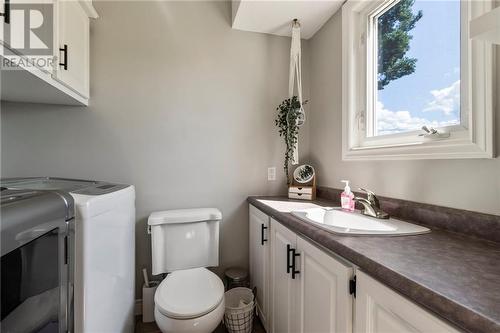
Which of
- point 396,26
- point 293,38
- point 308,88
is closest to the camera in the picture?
point 396,26

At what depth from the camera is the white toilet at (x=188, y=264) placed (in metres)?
1.18

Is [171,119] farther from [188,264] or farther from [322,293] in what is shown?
[322,293]

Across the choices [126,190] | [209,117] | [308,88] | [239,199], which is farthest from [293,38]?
[126,190]

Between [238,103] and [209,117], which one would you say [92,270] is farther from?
[238,103]

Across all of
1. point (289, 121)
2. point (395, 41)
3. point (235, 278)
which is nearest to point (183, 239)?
point (235, 278)

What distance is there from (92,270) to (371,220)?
4.15 feet

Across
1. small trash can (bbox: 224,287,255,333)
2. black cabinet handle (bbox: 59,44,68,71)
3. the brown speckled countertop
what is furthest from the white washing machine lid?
black cabinet handle (bbox: 59,44,68,71)

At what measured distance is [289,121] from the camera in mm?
1818

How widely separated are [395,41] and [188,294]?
1.86 m

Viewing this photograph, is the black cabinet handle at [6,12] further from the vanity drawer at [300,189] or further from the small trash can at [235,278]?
the small trash can at [235,278]

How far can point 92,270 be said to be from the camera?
93cm

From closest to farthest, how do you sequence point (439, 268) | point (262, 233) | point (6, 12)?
point (439, 268), point (6, 12), point (262, 233)

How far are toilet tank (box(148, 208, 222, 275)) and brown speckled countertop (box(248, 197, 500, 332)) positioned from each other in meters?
0.91

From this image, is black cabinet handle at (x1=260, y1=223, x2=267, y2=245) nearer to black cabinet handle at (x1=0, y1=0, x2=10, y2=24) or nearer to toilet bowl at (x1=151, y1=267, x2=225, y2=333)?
toilet bowl at (x1=151, y1=267, x2=225, y2=333)
